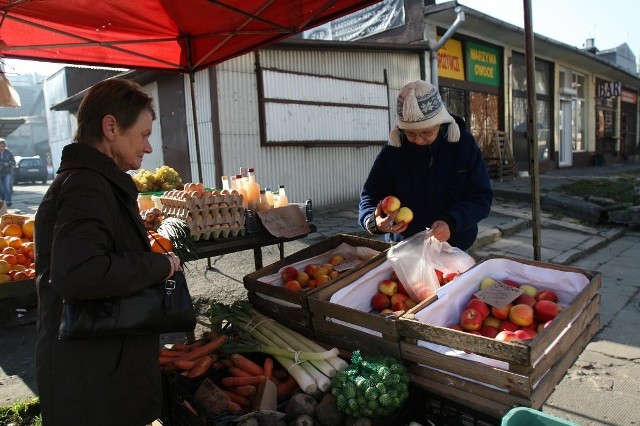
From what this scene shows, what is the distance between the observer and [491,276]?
250 cm

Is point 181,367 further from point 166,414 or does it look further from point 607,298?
point 607,298

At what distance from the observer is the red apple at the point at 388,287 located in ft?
8.25

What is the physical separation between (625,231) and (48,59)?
9.73 metres

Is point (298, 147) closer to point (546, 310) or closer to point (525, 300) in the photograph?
point (525, 300)

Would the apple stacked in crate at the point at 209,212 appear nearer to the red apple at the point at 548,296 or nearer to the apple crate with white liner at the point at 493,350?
the apple crate with white liner at the point at 493,350

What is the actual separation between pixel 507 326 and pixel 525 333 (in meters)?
0.16

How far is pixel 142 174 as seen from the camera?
16.7 ft

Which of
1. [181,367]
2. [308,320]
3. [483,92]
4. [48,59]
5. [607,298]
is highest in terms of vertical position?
[483,92]

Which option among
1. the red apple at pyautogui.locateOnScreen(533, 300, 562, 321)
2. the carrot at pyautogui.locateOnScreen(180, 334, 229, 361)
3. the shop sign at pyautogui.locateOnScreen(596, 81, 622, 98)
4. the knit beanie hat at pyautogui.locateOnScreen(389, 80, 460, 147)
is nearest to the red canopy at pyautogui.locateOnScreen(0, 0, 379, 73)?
the knit beanie hat at pyautogui.locateOnScreen(389, 80, 460, 147)

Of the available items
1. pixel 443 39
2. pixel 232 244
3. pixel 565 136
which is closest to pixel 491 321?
pixel 232 244

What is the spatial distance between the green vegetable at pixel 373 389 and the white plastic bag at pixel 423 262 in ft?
1.99

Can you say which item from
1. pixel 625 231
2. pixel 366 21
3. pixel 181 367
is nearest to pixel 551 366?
pixel 181 367

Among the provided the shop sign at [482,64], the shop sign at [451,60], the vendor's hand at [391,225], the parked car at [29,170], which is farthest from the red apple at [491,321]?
the parked car at [29,170]

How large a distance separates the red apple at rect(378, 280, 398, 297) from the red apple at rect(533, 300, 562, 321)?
28.4 inches
